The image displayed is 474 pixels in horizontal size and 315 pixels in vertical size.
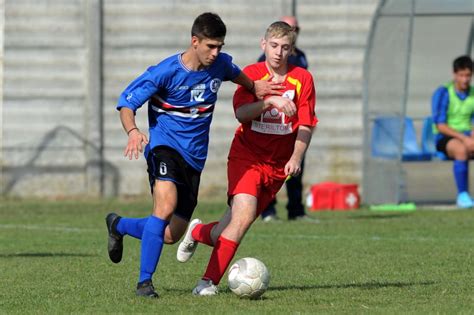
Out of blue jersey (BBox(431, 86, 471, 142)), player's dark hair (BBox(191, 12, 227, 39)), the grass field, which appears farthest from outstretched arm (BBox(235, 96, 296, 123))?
blue jersey (BBox(431, 86, 471, 142))

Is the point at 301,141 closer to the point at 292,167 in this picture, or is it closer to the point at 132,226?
the point at 292,167

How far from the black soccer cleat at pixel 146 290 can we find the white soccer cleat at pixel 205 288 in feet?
0.89

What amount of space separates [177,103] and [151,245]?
902mm

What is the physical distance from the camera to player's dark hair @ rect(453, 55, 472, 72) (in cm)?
1612

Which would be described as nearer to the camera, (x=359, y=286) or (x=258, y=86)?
(x=258, y=86)

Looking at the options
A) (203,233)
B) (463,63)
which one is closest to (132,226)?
(203,233)

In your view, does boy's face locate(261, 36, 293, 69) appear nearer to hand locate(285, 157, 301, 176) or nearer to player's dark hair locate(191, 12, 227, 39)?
player's dark hair locate(191, 12, 227, 39)

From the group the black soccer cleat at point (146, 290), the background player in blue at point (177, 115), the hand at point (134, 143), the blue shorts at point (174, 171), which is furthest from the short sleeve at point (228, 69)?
the black soccer cleat at point (146, 290)

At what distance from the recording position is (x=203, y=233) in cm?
856

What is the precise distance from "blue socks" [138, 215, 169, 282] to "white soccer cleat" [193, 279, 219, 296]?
32 centimetres

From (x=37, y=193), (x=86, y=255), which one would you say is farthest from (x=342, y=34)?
(x=86, y=255)

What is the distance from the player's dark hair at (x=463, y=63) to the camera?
16125 mm

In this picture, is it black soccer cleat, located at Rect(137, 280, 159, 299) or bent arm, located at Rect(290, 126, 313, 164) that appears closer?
black soccer cleat, located at Rect(137, 280, 159, 299)

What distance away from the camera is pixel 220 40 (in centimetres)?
779
